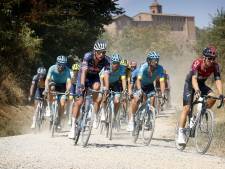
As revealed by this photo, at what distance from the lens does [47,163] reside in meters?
9.25

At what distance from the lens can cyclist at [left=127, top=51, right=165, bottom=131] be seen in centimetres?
1306

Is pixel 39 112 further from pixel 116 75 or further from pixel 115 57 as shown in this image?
pixel 115 57

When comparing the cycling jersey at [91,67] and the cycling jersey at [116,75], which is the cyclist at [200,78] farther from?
the cycling jersey at [116,75]

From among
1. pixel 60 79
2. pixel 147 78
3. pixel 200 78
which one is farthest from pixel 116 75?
pixel 200 78

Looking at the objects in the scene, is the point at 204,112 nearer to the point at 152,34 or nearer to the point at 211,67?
the point at 211,67

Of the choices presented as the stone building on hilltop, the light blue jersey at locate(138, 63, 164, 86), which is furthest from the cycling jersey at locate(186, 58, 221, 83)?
the stone building on hilltop

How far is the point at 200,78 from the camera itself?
37.5ft

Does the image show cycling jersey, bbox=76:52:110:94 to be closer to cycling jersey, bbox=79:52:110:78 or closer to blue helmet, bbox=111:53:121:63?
cycling jersey, bbox=79:52:110:78

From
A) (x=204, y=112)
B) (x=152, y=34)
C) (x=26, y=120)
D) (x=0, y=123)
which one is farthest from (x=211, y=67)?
(x=152, y=34)

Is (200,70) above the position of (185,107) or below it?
above

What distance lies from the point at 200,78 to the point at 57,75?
17.4ft

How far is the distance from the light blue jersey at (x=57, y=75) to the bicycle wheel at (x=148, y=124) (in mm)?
3177

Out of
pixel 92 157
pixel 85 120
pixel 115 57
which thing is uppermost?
pixel 115 57

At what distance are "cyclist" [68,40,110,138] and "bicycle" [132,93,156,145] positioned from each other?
148 centimetres
